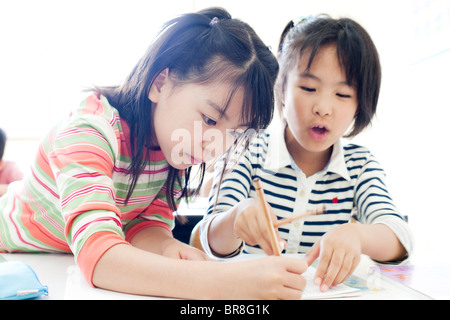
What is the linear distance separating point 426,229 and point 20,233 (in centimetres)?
151

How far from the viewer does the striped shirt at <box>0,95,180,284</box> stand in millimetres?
504

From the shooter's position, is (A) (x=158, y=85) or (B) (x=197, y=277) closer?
(B) (x=197, y=277)

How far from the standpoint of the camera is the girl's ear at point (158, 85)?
0.69 meters

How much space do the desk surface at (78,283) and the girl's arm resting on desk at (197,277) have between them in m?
0.02

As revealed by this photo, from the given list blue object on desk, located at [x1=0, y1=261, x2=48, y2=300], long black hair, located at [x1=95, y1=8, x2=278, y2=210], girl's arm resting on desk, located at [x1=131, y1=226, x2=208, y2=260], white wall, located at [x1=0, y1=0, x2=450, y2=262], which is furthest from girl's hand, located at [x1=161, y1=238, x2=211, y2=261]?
white wall, located at [x1=0, y1=0, x2=450, y2=262]

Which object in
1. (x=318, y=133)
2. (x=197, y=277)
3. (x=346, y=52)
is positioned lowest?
(x=197, y=277)

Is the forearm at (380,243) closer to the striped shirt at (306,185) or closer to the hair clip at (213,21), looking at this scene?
the striped shirt at (306,185)

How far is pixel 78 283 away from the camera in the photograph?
51cm

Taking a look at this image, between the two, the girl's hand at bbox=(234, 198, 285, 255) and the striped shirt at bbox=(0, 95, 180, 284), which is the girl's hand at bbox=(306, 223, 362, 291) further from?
the striped shirt at bbox=(0, 95, 180, 284)

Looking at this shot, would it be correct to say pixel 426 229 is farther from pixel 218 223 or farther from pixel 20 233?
pixel 20 233

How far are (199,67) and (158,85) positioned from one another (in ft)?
0.27

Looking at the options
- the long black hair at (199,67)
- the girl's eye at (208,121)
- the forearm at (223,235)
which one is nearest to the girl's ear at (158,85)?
the long black hair at (199,67)

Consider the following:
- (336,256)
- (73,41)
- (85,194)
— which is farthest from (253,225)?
(73,41)

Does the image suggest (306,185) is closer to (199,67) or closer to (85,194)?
(199,67)
